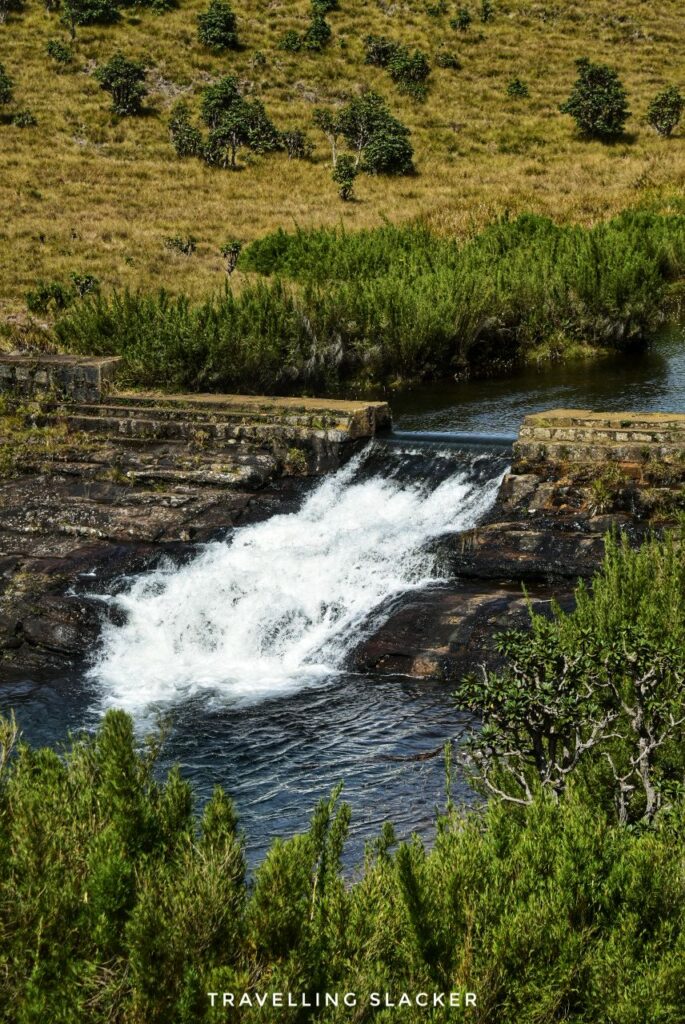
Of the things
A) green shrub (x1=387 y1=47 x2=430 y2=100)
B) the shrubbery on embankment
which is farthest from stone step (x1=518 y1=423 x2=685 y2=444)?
green shrub (x1=387 y1=47 x2=430 y2=100)

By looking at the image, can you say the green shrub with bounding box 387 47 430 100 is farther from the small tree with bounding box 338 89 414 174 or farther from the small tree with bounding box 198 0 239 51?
the small tree with bounding box 198 0 239 51

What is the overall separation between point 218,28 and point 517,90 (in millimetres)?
15713

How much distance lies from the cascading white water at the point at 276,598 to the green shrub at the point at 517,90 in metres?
43.9

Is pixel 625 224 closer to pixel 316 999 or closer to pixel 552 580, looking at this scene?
pixel 552 580

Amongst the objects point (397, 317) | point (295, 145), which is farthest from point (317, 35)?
point (397, 317)

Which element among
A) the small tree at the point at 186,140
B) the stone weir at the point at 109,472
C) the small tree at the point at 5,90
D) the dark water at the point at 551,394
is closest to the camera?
the stone weir at the point at 109,472

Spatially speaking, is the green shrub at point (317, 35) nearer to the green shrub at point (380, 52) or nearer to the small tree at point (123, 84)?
the green shrub at point (380, 52)

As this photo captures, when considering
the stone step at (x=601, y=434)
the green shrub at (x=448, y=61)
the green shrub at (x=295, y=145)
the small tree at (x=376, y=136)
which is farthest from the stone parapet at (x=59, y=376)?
the green shrub at (x=448, y=61)

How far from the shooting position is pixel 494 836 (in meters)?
5.14

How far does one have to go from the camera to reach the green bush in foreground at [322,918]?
438cm

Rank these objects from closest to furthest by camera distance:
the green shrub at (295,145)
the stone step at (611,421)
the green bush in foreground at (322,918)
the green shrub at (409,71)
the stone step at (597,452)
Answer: the green bush in foreground at (322,918), the stone step at (597,452), the stone step at (611,421), the green shrub at (295,145), the green shrub at (409,71)

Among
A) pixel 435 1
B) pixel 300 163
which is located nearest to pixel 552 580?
pixel 300 163

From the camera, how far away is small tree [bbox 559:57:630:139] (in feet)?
151

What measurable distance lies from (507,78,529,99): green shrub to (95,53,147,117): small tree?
16967 millimetres
